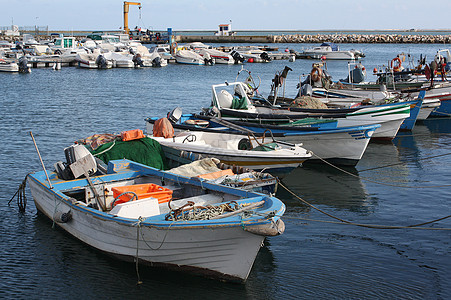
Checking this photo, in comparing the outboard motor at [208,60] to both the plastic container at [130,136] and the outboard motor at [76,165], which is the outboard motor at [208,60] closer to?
A: the plastic container at [130,136]

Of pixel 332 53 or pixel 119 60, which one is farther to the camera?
pixel 332 53

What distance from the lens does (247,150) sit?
14156 mm

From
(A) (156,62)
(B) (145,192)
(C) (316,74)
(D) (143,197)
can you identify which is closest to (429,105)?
(C) (316,74)

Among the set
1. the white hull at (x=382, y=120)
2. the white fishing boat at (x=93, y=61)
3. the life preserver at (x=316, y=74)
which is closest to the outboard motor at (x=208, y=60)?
the white fishing boat at (x=93, y=61)

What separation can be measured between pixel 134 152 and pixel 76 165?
2.25 m

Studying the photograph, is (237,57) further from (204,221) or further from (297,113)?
(204,221)

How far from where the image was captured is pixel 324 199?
13.6m

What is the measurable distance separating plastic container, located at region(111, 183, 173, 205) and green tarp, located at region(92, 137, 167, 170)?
278 centimetres

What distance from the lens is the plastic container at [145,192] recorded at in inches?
384

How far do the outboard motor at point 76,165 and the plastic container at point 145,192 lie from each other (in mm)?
1292

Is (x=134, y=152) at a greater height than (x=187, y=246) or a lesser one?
greater

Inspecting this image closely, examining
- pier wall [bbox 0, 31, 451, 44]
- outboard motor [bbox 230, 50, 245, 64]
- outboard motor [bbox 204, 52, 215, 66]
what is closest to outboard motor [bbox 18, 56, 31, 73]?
outboard motor [bbox 204, 52, 215, 66]

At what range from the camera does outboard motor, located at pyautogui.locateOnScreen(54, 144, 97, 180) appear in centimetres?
1105

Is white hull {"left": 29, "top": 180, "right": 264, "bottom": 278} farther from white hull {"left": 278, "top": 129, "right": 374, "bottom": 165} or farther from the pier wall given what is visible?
the pier wall
